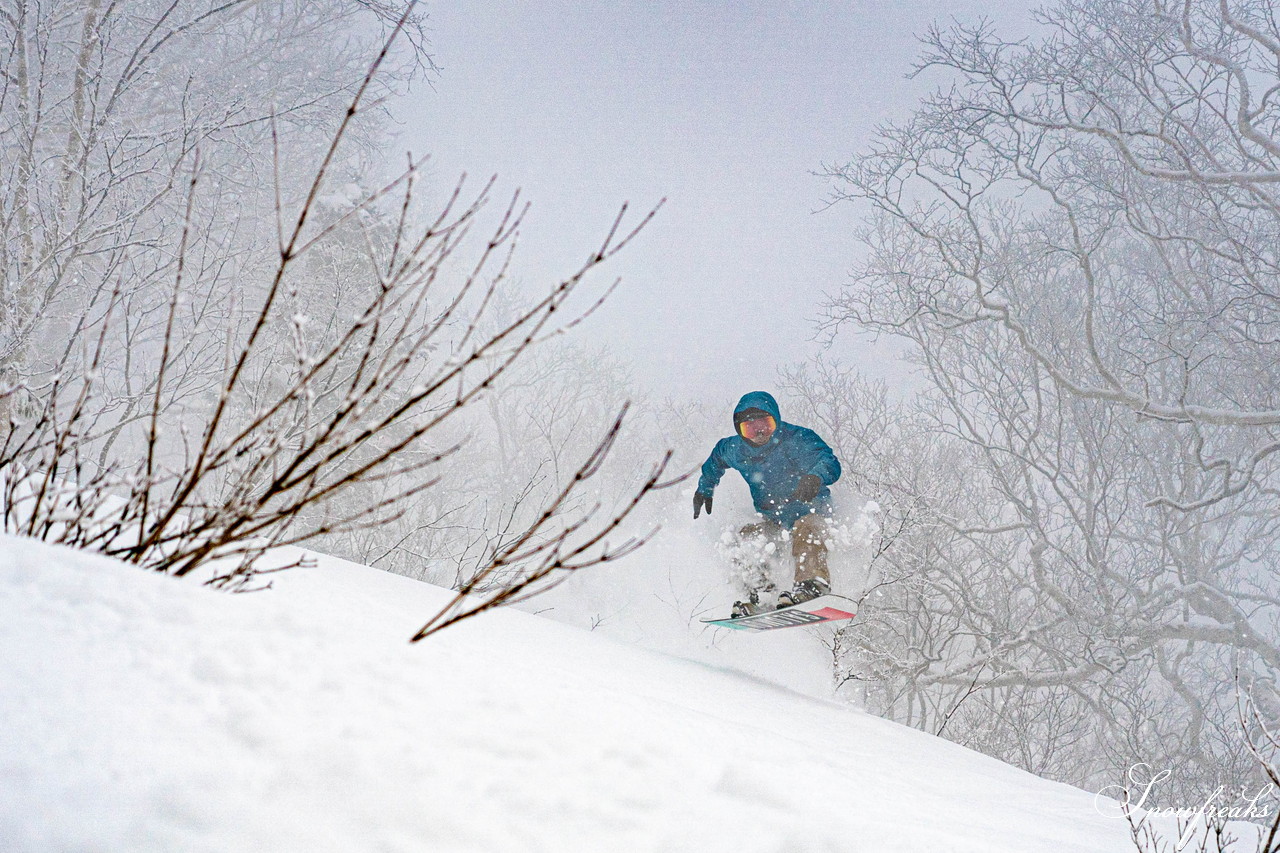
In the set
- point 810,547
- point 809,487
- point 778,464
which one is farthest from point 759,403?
point 810,547

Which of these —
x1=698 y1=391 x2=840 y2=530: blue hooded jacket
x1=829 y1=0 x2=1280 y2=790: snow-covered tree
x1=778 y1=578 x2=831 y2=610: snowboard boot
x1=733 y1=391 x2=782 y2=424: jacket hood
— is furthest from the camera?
x1=829 y1=0 x2=1280 y2=790: snow-covered tree

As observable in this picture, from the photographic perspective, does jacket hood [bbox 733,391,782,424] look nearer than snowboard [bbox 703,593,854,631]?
No

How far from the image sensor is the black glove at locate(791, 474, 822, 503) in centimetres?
534

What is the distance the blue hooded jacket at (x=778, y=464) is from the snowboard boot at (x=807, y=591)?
552 mm

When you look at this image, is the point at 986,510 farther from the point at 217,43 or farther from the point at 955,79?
the point at 217,43

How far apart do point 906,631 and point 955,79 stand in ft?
24.2

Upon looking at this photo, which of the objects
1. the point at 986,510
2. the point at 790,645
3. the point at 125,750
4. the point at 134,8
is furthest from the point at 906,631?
the point at 134,8

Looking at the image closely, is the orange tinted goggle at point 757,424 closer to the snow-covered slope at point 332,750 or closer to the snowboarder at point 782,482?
the snowboarder at point 782,482

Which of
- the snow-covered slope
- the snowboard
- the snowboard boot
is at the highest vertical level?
the snowboard boot

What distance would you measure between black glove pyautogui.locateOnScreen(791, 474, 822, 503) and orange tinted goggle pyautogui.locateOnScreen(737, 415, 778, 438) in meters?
0.53

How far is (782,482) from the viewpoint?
5762mm

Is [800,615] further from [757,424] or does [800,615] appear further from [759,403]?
[759,403]

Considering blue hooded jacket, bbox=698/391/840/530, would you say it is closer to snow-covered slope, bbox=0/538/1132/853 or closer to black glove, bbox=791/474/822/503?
black glove, bbox=791/474/822/503

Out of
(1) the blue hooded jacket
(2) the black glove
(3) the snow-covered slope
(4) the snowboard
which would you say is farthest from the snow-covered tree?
(3) the snow-covered slope
